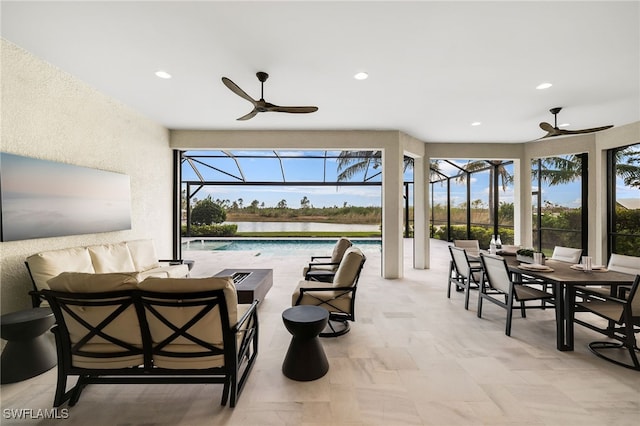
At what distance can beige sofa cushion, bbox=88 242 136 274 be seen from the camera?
3414 millimetres

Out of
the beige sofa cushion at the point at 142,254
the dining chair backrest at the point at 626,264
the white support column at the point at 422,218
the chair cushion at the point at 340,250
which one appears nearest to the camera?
the dining chair backrest at the point at 626,264

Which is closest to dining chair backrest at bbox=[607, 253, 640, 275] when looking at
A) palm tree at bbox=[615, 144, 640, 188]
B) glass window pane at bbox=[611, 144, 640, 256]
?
glass window pane at bbox=[611, 144, 640, 256]

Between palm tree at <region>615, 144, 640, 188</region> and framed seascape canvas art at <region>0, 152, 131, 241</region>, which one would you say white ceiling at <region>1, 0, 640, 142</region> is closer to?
palm tree at <region>615, 144, 640, 188</region>

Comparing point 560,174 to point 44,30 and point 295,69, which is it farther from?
point 44,30

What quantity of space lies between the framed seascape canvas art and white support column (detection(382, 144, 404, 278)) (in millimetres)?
4832

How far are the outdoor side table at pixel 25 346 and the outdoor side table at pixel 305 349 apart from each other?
2136mm

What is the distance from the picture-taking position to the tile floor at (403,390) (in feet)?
6.10

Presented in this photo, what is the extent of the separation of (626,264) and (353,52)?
4404 millimetres

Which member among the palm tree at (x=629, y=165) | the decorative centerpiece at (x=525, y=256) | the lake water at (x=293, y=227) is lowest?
the lake water at (x=293, y=227)

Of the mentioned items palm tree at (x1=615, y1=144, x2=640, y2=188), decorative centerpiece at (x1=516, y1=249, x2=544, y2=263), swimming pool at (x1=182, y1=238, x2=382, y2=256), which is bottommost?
swimming pool at (x1=182, y1=238, x2=382, y2=256)

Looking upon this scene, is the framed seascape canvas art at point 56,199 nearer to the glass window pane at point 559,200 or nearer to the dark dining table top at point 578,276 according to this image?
the dark dining table top at point 578,276

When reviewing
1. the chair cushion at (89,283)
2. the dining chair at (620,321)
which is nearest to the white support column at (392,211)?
the dining chair at (620,321)

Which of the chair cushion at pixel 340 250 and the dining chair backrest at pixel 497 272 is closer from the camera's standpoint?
the dining chair backrest at pixel 497 272

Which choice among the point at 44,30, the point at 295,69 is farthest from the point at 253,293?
the point at 44,30
